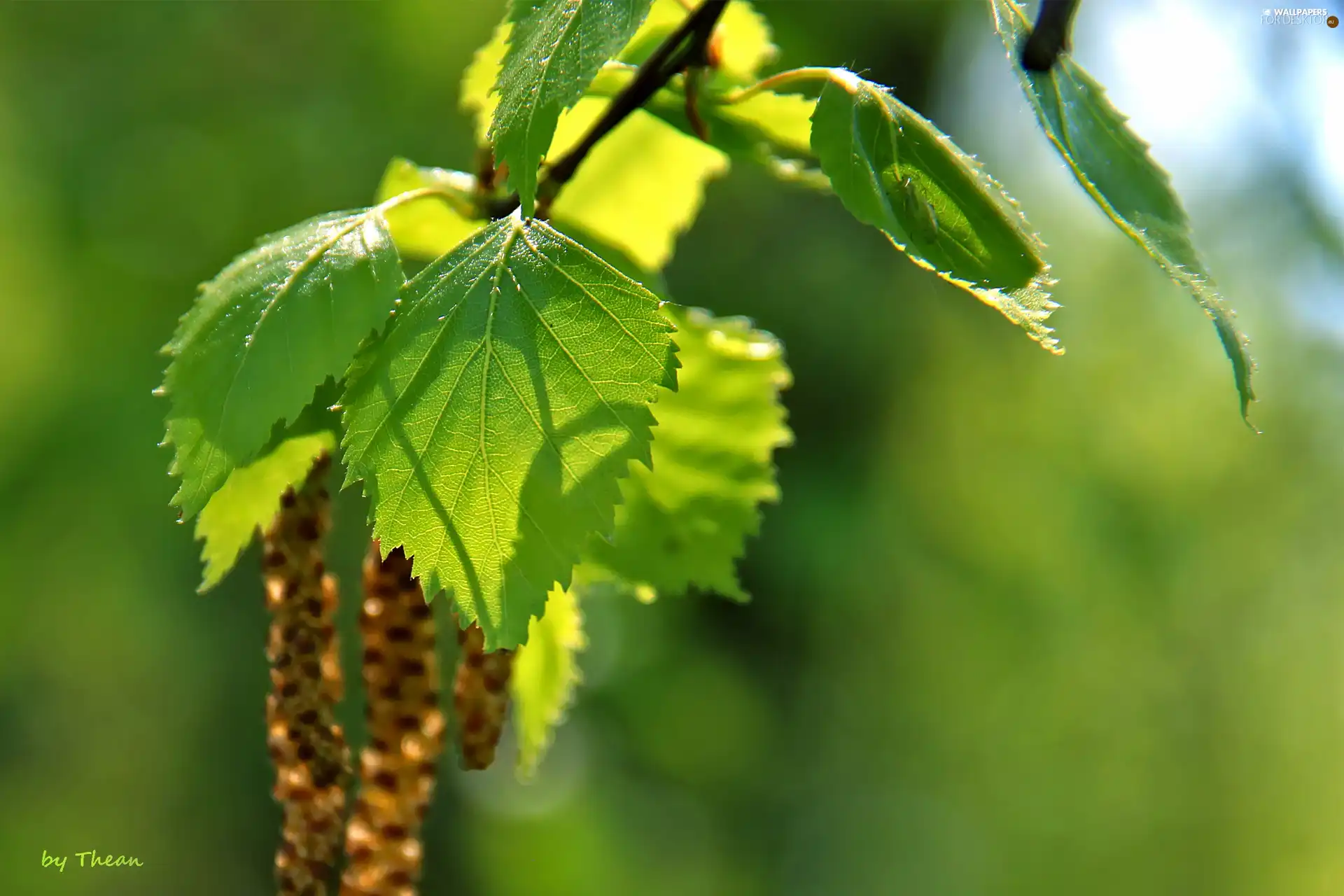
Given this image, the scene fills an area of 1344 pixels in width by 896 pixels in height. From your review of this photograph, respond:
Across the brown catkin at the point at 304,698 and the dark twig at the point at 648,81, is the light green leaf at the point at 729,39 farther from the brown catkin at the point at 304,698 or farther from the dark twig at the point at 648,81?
the brown catkin at the point at 304,698

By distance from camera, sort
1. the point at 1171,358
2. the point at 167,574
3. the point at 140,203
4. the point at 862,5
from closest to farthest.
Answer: the point at 140,203, the point at 167,574, the point at 1171,358, the point at 862,5

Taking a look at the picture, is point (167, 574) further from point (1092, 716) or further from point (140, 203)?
point (1092, 716)

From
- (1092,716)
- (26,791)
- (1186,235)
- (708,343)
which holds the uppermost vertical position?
(1186,235)

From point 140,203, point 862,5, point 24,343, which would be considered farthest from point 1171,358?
point 24,343

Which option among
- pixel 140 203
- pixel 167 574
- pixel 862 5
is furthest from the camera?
pixel 862 5

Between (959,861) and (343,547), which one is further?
(959,861)

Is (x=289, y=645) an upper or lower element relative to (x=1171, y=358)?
upper

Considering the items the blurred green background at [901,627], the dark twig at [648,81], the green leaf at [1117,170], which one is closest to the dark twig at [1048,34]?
the green leaf at [1117,170]
